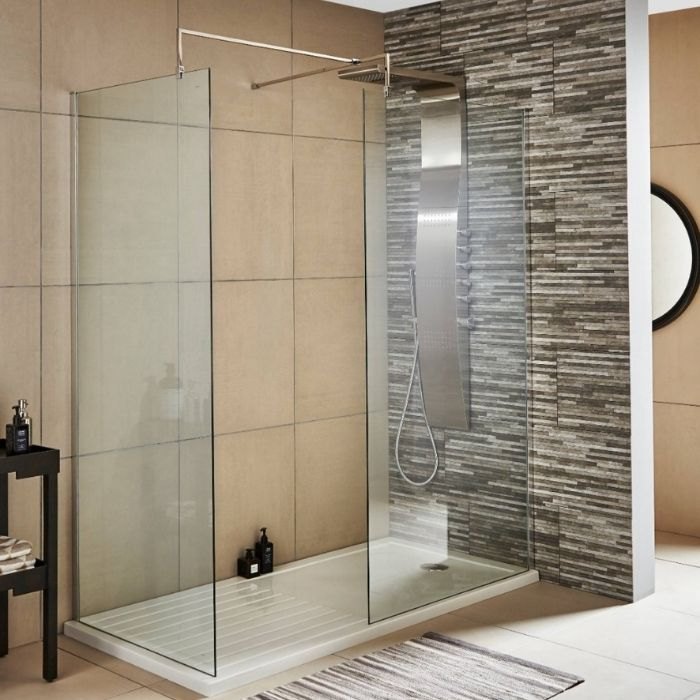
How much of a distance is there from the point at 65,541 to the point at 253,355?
1.16m

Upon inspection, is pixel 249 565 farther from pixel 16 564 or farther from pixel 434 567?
pixel 16 564

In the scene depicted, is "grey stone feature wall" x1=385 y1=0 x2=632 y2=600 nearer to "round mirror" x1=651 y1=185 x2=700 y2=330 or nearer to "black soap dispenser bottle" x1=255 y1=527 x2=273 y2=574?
"black soap dispenser bottle" x1=255 y1=527 x2=273 y2=574

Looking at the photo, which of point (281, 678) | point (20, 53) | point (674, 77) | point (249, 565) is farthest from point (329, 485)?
point (674, 77)

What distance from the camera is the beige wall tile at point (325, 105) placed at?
4570 mm

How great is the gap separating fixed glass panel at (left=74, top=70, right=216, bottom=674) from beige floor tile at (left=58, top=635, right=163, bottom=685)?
9 cm

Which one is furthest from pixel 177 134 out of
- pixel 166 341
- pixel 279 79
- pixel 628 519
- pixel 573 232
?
pixel 628 519

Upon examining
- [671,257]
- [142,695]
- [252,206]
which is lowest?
[142,695]

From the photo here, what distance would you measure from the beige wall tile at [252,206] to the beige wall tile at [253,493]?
75 cm

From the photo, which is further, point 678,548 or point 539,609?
point 678,548

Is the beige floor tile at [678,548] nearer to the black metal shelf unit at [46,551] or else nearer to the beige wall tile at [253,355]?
the beige wall tile at [253,355]

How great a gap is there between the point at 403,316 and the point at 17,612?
1.82 metres

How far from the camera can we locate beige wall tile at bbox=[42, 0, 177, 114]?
370 cm

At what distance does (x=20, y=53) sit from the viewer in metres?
3.61

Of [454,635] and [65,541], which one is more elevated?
[65,541]
